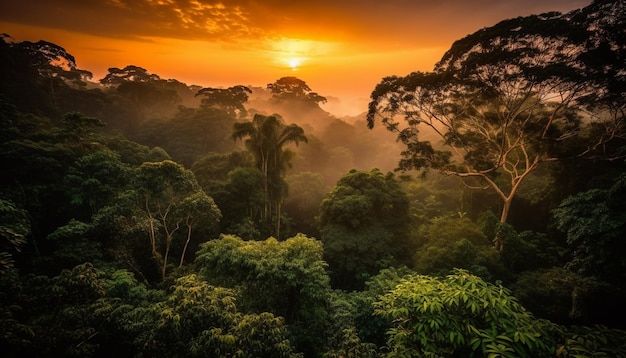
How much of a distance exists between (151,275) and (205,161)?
12.7 metres

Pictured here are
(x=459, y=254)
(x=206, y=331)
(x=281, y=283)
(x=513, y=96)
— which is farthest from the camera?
(x=513, y=96)

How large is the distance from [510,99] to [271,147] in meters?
15.2

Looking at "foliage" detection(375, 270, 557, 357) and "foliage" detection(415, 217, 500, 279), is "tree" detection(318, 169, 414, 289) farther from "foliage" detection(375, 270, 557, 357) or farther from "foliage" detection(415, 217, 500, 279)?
"foliage" detection(375, 270, 557, 357)

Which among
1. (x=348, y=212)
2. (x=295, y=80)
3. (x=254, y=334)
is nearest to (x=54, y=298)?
(x=254, y=334)

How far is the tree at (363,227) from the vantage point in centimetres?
1659

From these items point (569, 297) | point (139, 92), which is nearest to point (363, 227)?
point (569, 297)

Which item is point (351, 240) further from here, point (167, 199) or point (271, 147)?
point (167, 199)

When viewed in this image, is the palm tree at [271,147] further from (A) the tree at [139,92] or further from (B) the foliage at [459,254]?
(A) the tree at [139,92]

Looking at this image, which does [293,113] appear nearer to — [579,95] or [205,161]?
[205,161]

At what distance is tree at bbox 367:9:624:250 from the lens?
1188 centimetres

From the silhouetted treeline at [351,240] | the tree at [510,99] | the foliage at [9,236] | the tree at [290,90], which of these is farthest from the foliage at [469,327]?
the tree at [290,90]

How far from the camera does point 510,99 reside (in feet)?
46.5

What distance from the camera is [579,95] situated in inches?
512

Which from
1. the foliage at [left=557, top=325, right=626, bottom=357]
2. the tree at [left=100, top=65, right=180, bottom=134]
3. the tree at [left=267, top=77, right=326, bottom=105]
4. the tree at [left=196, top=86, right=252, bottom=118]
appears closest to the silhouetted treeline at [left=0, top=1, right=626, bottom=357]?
the foliage at [left=557, top=325, right=626, bottom=357]
